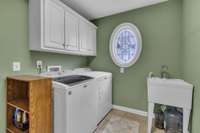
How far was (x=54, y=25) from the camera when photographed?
172 centimetres

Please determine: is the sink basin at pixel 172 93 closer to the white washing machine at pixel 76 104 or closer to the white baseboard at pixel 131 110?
the white baseboard at pixel 131 110

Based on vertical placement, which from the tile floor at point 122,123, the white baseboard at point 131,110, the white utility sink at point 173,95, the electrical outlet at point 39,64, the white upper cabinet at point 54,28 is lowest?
the tile floor at point 122,123

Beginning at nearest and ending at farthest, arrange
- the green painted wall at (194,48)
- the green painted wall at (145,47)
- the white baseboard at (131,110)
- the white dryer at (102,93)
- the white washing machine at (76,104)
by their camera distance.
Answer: the white washing machine at (76,104), the green painted wall at (194,48), the white dryer at (102,93), the green painted wall at (145,47), the white baseboard at (131,110)

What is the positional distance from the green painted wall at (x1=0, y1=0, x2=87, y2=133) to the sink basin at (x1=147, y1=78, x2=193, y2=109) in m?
1.95

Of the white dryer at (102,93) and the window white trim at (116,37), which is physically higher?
the window white trim at (116,37)

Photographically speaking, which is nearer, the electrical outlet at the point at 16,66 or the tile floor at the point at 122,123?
the electrical outlet at the point at 16,66

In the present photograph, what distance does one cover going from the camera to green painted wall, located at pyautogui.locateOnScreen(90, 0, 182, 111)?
2227 mm

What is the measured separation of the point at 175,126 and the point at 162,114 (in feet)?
0.87

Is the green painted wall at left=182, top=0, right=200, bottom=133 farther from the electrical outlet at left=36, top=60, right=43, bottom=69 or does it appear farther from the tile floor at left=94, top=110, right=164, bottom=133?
the electrical outlet at left=36, top=60, right=43, bottom=69

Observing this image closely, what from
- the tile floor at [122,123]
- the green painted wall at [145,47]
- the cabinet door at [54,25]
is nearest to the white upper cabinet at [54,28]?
the cabinet door at [54,25]

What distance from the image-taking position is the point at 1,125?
1.42m

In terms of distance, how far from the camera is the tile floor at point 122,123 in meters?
1.97

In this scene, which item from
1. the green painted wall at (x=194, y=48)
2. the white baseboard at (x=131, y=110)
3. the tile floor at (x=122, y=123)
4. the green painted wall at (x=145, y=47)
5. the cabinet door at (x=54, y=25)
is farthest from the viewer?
the white baseboard at (x=131, y=110)

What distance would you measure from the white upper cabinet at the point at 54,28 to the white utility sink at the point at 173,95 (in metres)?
1.57
